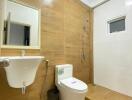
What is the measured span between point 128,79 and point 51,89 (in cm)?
152

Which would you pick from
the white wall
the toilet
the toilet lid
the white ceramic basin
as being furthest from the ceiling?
the white ceramic basin

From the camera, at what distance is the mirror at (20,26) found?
64.4 inches

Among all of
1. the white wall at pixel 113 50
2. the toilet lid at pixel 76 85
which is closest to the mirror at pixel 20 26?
the toilet lid at pixel 76 85

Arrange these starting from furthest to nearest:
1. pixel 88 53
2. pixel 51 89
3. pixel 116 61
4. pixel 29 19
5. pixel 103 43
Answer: pixel 88 53 < pixel 103 43 < pixel 116 61 < pixel 51 89 < pixel 29 19

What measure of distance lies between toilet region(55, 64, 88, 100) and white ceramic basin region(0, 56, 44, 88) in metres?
0.67

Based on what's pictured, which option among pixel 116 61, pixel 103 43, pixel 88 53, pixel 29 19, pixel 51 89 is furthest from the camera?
pixel 88 53

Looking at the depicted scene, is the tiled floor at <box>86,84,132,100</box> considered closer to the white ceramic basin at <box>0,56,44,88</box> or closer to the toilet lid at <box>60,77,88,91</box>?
the toilet lid at <box>60,77,88,91</box>

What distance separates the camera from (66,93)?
75.5 inches

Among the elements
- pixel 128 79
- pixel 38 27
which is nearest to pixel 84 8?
pixel 38 27

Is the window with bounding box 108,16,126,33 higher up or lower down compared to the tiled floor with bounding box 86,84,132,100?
higher up

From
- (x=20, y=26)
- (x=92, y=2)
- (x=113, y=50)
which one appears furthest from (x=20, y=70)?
(x=92, y=2)

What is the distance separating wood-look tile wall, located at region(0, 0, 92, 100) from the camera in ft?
6.07

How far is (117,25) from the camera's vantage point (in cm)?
256

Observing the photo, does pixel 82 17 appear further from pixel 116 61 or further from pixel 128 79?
pixel 128 79
